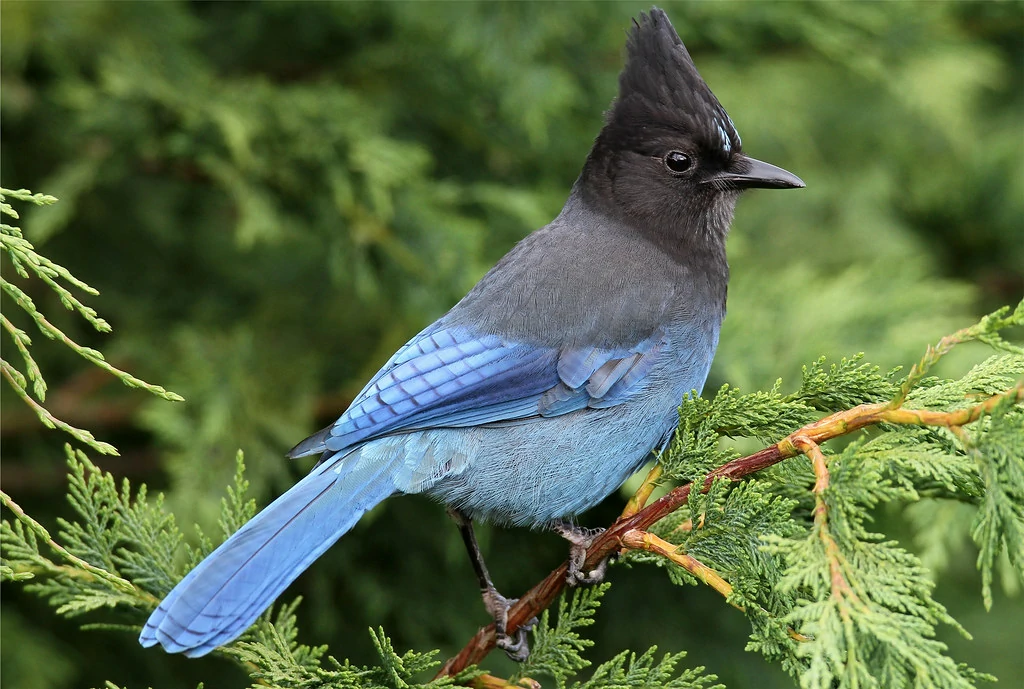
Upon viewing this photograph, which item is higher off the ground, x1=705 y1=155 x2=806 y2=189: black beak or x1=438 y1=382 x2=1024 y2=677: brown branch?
x1=705 y1=155 x2=806 y2=189: black beak

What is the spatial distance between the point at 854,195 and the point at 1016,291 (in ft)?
2.61

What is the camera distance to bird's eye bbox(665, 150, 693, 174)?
289 centimetres

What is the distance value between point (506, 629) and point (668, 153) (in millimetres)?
1406

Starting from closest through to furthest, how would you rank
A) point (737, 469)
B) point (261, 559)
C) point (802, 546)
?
point (802, 546)
point (737, 469)
point (261, 559)

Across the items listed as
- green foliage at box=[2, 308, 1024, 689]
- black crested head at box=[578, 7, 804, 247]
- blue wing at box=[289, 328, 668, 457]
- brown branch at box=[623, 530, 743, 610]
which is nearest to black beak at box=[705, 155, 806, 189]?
black crested head at box=[578, 7, 804, 247]

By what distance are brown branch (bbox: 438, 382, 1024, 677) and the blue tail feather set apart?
14.4 inches

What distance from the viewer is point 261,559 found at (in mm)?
1938

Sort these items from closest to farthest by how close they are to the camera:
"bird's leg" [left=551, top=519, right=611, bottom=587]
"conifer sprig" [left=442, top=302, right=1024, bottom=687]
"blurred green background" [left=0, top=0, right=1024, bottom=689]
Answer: "conifer sprig" [left=442, top=302, right=1024, bottom=687] < "bird's leg" [left=551, top=519, right=611, bottom=587] < "blurred green background" [left=0, top=0, right=1024, bottom=689]

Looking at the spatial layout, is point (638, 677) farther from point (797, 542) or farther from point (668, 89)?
point (668, 89)

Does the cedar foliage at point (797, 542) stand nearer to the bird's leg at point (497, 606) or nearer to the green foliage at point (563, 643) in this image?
the green foliage at point (563, 643)

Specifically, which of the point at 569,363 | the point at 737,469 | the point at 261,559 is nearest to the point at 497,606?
the point at 569,363

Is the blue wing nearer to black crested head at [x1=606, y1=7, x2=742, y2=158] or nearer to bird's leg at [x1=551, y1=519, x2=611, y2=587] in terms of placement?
bird's leg at [x1=551, y1=519, x2=611, y2=587]

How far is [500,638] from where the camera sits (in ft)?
7.11

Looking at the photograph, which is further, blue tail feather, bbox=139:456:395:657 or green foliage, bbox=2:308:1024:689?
blue tail feather, bbox=139:456:395:657
